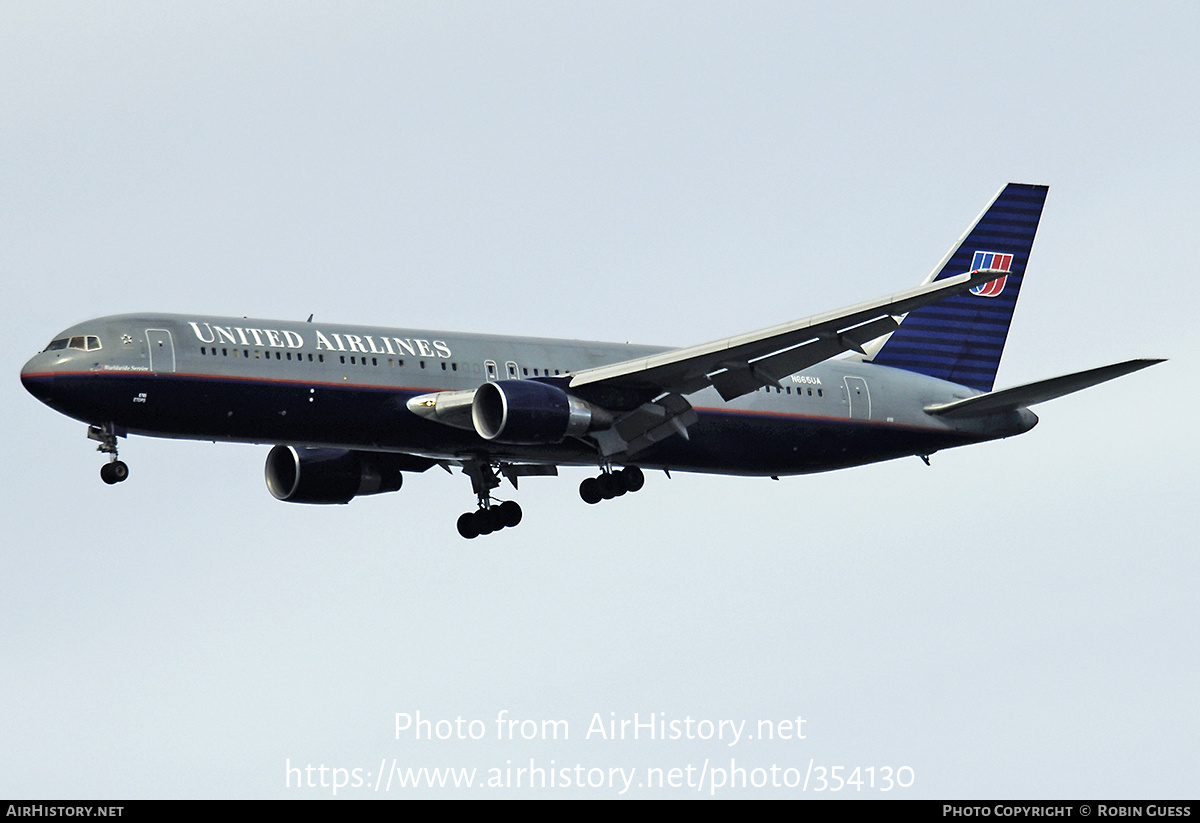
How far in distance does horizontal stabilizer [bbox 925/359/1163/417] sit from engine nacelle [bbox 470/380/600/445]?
12844mm

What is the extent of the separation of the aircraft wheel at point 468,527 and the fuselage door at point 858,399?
1098 centimetres

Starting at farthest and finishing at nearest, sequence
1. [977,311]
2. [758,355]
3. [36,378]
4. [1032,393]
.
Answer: [977,311], [1032,393], [758,355], [36,378]

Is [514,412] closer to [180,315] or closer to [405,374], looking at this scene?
[405,374]

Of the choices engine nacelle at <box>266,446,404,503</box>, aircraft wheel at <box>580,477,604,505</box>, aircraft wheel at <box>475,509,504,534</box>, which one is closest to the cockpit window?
engine nacelle at <box>266,446,404,503</box>

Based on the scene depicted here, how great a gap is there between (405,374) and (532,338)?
15.4 feet

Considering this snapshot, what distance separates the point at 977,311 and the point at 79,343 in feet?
89.4

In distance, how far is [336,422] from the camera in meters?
45.8

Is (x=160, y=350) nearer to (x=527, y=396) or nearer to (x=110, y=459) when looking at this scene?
(x=110, y=459)

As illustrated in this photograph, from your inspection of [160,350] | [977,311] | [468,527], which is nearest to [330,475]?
[468,527]

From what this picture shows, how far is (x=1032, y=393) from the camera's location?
168ft

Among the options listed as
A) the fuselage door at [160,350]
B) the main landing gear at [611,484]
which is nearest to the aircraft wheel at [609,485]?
the main landing gear at [611,484]

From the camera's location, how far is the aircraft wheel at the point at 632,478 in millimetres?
50219

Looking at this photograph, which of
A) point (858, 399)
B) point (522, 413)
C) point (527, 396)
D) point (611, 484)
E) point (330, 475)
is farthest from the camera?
point (858, 399)

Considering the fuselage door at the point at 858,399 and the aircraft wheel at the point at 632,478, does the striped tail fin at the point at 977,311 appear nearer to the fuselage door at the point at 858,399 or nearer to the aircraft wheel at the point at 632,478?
the fuselage door at the point at 858,399
